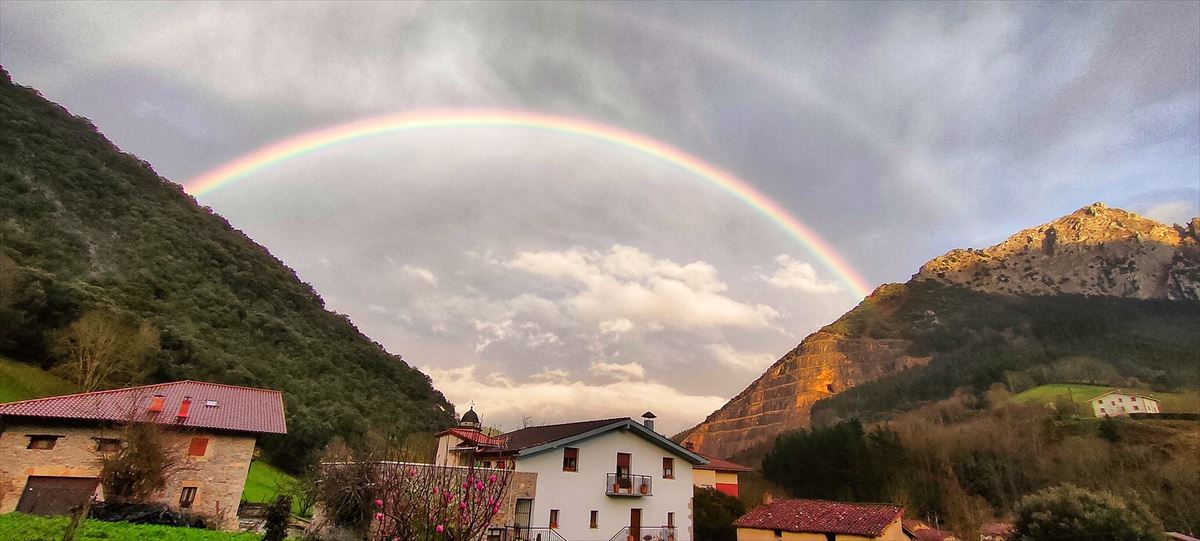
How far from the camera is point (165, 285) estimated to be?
137ft

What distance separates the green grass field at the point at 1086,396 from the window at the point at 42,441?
8588cm

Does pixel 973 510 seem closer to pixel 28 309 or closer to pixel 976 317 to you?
pixel 28 309

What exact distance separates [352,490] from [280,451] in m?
25.8

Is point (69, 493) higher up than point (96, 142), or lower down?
lower down

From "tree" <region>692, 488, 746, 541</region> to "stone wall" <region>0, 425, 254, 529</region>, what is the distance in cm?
2206

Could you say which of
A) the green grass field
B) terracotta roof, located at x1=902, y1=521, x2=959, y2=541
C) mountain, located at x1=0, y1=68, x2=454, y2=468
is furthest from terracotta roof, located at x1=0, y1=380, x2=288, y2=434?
the green grass field

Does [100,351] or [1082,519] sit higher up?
[100,351]

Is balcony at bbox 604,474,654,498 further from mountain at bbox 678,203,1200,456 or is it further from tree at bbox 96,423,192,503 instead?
mountain at bbox 678,203,1200,456

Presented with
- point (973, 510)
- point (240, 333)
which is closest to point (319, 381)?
point (240, 333)

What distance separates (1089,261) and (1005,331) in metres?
48.7

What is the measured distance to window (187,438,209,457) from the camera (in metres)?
20.9

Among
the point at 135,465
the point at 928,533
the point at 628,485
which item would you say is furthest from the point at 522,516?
the point at 928,533

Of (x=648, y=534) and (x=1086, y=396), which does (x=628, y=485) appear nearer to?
(x=648, y=534)

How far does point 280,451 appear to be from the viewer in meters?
37.6
